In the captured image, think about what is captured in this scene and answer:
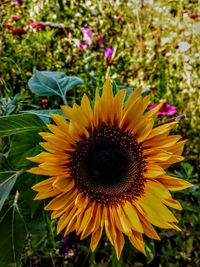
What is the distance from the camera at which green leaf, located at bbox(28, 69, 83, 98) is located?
949 millimetres

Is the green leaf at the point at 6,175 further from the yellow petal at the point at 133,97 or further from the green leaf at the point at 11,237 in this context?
the yellow petal at the point at 133,97

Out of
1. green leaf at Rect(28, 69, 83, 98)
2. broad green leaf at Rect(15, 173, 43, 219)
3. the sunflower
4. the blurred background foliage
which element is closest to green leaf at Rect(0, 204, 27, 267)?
broad green leaf at Rect(15, 173, 43, 219)

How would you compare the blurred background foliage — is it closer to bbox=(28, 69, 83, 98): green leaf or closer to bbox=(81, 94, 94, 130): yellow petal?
bbox=(28, 69, 83, 98): green leaf

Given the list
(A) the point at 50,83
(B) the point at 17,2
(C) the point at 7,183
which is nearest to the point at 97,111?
(C) the point at 7,183

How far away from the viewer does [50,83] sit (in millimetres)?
987

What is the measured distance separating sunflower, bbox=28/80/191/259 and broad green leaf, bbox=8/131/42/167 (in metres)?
0.09

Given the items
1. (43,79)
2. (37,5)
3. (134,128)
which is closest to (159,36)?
(37,5)

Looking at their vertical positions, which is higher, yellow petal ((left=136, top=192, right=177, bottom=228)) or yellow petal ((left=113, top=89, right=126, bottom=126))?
yellow petal ((left=113, top=89, right=126, bottom=126))

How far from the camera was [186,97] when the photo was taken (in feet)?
5.54

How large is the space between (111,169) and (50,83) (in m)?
0.33

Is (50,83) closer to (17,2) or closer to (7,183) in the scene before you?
(7,183)

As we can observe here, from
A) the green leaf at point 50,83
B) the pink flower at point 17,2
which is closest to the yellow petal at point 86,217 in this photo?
the green leaf at point 50,83

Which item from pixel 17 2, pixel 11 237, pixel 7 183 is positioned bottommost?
pixel 11 237

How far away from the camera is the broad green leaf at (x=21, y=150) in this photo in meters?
0.76
